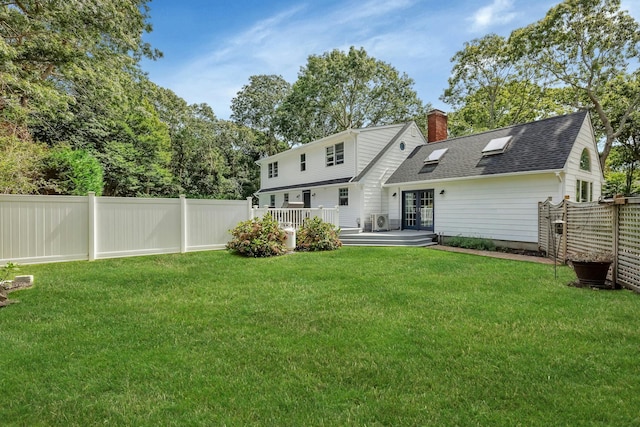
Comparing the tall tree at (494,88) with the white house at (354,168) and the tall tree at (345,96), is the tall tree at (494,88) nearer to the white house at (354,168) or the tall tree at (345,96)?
the tall tree at (345,96)

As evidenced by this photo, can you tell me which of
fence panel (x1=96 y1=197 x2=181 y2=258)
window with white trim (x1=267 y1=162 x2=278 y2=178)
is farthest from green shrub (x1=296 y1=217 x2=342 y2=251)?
window with white trim (x1=267 y1=162 x2=278 y2=178)

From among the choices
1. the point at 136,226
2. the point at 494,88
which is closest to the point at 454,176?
the point at 136,226

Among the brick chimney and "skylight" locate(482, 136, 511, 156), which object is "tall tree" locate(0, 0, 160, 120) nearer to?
"skylight" locate(482, 136, 511, 156)

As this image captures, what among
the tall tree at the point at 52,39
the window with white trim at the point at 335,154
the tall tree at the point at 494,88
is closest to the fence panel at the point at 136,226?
the tall tree at the point at 52,39

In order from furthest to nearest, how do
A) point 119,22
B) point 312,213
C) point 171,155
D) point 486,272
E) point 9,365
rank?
point 171,155
point 312,213
point 119,22
point 486,272
point 9,365

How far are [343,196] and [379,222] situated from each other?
238 cm

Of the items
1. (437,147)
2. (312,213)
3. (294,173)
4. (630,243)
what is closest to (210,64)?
(312,213)

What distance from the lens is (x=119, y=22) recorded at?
942 cm

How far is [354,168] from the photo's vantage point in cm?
1570

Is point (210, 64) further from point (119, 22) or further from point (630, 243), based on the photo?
point (630, 243)

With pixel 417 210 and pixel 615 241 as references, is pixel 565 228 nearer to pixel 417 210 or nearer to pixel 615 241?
pixel 615 241

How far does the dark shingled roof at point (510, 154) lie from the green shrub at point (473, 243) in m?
2.40

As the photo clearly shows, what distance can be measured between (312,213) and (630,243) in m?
9.02

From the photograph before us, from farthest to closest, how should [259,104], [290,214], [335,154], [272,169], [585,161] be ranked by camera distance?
1. [259,104]
2. [272,169]
3. [335,154]
4. [585,161]
5. [290,214]
